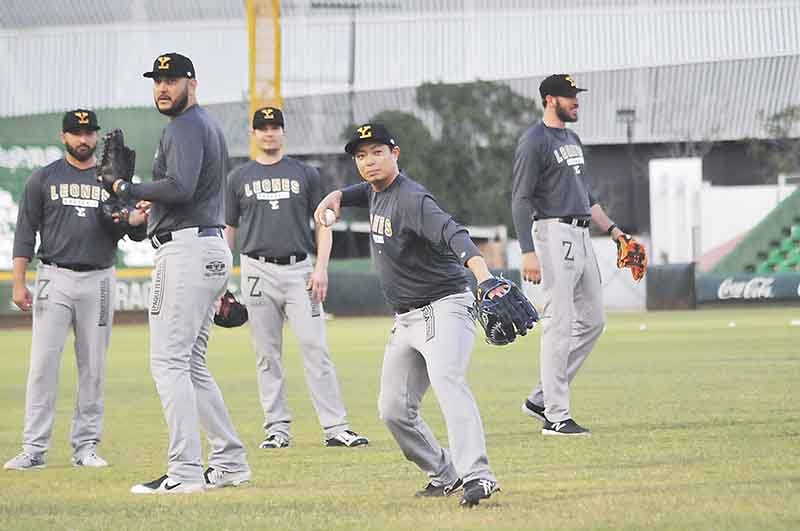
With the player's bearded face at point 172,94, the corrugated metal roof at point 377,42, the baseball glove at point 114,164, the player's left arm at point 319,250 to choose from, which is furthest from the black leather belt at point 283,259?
the corrugated metal roof at point 377,42

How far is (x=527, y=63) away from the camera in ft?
209

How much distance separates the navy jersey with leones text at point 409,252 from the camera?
774 centimetres

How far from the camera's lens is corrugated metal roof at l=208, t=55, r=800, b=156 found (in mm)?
61719

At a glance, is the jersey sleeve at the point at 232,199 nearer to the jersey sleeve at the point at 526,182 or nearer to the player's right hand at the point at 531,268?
the jersey sleeve at the point at 526,182

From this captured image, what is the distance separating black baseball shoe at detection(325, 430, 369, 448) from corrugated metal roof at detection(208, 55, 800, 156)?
166ft

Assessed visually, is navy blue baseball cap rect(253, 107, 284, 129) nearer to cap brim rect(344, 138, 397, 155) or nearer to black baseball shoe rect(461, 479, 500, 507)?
cap brim rect(344, 138, 397, 155)

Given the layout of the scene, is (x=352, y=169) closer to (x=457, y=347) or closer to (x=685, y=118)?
(x=685, y=118)

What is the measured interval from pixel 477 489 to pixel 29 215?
163 inches

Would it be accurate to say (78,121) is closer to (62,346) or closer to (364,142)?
(62,346)

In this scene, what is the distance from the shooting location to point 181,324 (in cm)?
838

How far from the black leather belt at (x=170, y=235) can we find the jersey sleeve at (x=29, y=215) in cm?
195

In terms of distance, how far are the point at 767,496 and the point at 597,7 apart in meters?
55.4

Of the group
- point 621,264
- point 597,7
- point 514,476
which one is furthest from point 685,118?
point 514,476

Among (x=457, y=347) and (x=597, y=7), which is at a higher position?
(x=597, y=7)
